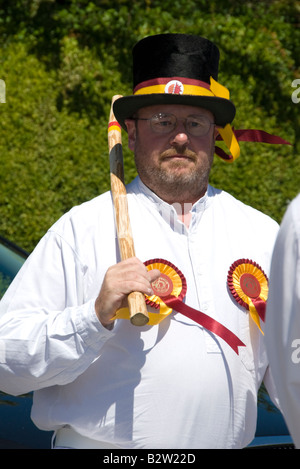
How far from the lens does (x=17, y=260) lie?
4.10 m

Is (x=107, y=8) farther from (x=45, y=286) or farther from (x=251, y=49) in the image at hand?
(x=45, y=286)

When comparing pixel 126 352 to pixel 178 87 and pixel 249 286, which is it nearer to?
pixel 249 286

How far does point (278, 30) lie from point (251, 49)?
15.5 inches

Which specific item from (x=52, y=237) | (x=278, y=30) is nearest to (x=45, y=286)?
(x=52, y=237)

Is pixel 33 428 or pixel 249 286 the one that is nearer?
pixel 249 286

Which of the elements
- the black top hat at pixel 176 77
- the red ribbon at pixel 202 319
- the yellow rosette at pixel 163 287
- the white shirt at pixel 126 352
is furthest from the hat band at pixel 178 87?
the red ribbon at pixel 202 319

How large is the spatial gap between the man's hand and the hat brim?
72cm

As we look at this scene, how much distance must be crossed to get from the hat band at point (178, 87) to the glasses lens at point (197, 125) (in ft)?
0.32

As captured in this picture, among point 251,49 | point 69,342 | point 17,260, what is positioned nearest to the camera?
point 69,342

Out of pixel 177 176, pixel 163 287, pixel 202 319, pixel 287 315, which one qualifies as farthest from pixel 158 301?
pixel 287 315

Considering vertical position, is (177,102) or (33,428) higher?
(177,102)

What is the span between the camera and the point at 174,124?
286 cm

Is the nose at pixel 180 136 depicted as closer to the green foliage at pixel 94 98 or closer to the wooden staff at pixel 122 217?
the wooden staff at pixel 122 217

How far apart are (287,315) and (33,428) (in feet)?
5.36
